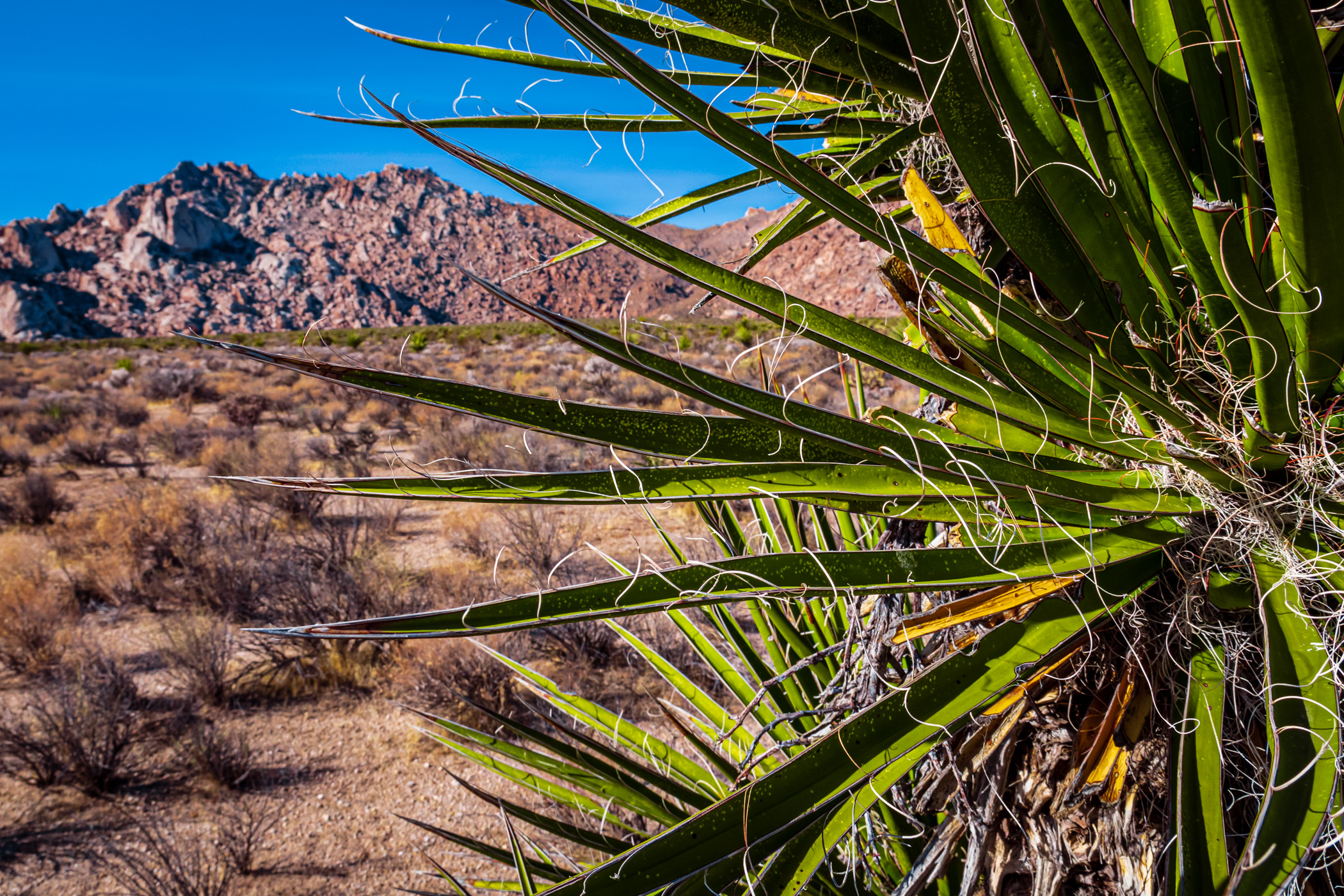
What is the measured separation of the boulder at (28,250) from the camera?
71750mm

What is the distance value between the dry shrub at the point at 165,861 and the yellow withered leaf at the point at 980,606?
3.45 meters

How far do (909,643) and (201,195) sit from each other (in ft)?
357

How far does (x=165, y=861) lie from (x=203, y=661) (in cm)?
205

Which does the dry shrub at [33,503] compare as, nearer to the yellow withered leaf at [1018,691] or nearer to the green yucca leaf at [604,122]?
the green yucca leaf at [604,122]

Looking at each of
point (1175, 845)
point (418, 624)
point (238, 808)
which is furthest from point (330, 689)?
point (1175, 845)

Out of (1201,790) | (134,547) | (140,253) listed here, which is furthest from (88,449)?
(140,253)

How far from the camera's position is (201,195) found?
85.6 meters

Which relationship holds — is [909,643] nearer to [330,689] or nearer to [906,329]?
[906,329]

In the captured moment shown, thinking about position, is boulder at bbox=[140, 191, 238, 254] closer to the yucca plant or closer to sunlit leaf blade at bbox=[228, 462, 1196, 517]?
sunlit leaf blade at bbox=[228, 462, 1196, 517]

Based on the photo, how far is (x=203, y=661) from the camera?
465 centimetres

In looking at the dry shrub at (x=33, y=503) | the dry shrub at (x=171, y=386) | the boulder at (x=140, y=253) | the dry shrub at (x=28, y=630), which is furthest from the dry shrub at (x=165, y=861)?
the boulder at (x=140, y=253)

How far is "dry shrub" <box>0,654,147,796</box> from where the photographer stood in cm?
386

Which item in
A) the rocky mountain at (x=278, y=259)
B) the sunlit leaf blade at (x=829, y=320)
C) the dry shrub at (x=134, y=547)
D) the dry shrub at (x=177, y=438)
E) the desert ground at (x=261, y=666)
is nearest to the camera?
the sunlit leaf blade at (x=829, y=320)

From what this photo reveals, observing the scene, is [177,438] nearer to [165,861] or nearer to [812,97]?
[165,861]
